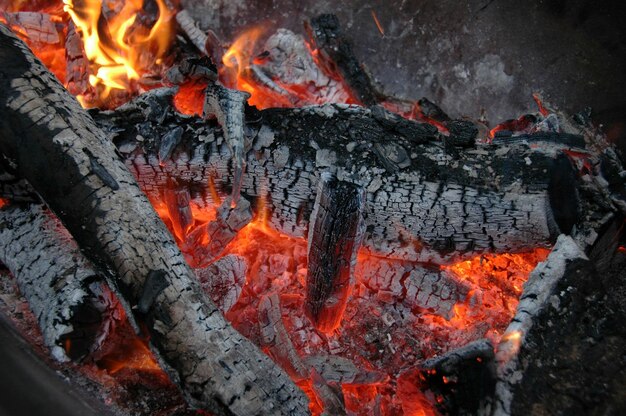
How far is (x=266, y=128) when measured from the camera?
2465 mm

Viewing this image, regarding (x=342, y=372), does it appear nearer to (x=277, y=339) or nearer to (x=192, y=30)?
(x=277, y=339)

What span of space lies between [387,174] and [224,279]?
99 cm

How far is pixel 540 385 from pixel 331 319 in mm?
981

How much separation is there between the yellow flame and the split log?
830mm

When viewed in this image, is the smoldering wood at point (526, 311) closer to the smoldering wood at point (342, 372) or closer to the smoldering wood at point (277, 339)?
the smoldering wood at point (342, 372)

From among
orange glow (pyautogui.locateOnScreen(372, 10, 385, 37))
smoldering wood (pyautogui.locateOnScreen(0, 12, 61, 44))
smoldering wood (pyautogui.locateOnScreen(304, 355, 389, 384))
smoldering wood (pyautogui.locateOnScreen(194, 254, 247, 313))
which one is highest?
orange glow (pyautogui.locateOnScreen(372, 10, 385, 37))

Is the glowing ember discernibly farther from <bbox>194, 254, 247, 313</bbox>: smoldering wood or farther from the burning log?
the burning log

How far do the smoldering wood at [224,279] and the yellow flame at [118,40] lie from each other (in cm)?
141

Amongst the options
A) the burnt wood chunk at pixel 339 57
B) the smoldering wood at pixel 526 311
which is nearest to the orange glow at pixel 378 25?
the burnt wood chunk at pixel 339 57

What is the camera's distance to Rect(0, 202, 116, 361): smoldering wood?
74.3 inches

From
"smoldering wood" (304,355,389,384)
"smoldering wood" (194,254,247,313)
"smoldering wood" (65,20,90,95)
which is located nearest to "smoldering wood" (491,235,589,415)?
"smoldering wood" (304,355,389,384)

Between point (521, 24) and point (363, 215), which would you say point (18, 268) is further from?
point (521, 24)

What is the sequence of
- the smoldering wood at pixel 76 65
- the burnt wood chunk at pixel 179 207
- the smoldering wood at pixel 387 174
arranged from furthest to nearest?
the smoldering wood at pixel 76 65
the burnt wood chunk at pixel 179 207
the smoldering wood at pixel 387 174

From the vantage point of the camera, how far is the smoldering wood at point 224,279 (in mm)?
2344
